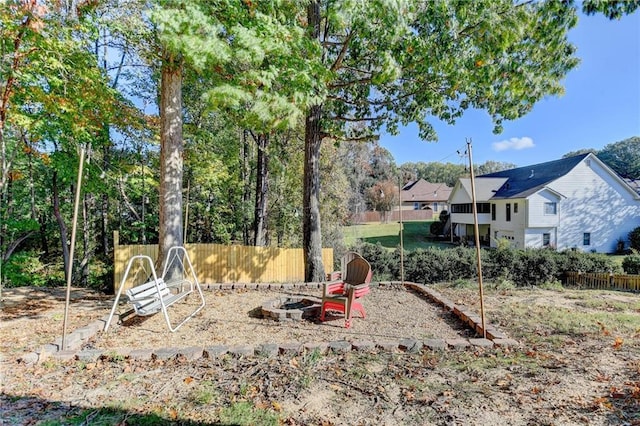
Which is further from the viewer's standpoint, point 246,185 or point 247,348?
point 246,185

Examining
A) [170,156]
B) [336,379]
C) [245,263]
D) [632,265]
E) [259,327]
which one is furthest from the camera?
[632,265]

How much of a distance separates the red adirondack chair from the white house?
18.8m

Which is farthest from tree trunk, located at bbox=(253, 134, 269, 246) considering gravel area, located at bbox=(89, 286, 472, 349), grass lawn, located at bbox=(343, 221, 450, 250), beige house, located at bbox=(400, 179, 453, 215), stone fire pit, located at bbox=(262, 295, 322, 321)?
beige house, located at bbox=(400, 179, 453, 215)

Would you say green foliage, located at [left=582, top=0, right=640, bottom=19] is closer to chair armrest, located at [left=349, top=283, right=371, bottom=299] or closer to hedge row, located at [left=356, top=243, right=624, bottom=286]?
chair armrest, located at [left=349, top=283, right=371, bottom=299]

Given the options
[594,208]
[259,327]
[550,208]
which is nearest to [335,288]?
[259,327]

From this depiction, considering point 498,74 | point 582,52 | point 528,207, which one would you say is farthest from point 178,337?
point 528,207

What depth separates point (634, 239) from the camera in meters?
20.9

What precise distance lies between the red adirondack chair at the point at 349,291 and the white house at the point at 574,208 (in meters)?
18.8

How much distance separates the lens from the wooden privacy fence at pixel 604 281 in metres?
9.87

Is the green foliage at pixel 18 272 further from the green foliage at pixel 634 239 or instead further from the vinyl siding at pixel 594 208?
the green foliage at pixel 634 239

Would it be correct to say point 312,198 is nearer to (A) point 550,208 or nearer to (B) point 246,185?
(B) point 246,185

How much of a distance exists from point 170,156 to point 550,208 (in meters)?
23.3

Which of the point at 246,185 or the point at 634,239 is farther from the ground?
the point at 246,185

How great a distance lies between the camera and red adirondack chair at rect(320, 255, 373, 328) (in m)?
4.77
